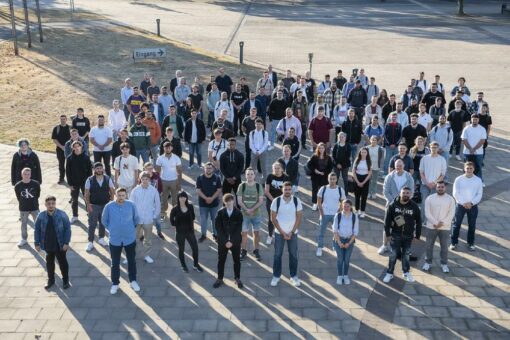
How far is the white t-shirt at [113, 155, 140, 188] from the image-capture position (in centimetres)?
1155

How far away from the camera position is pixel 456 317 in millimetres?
8773

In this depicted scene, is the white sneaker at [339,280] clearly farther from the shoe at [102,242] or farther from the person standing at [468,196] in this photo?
the shoe at [102,242]

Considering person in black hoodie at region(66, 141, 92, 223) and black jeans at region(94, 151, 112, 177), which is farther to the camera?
black jeans at region(94, 151, 112, 177)

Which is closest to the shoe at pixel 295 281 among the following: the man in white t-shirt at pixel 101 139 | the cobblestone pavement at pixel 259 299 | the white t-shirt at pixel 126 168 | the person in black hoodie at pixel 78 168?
the cobblestone pavement at pixel 259 299

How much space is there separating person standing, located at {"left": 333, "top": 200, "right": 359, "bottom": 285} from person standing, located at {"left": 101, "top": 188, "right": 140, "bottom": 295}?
11.0 ft

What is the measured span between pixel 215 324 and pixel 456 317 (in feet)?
12.1

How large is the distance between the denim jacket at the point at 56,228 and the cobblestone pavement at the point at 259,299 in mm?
875

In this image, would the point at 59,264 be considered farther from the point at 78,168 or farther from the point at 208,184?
the point at 208,184

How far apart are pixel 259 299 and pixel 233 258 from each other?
0.82m

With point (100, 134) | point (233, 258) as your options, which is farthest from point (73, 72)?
point (233, 258)

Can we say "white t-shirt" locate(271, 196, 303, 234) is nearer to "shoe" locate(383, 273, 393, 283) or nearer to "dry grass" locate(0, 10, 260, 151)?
"shoe" locate(383, 273, 393, 283)

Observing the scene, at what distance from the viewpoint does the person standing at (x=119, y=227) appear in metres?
9.26

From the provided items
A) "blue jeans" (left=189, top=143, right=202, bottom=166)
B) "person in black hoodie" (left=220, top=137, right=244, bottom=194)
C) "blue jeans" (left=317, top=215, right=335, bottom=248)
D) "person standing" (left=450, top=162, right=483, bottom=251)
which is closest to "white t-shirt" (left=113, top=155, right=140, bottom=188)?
"person in black hoodie" (left=220, top=137, right=244, bottom=194)

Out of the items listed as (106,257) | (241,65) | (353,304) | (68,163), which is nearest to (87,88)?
(241,65)
